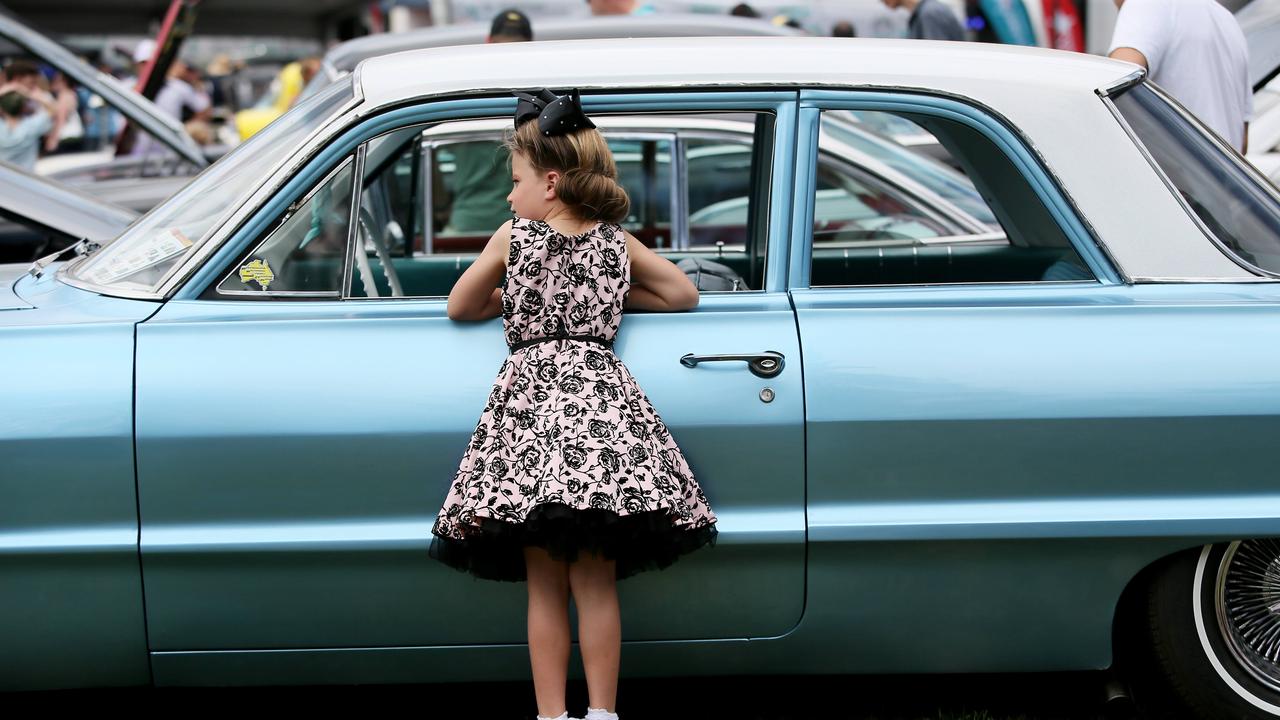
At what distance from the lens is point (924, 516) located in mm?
2947

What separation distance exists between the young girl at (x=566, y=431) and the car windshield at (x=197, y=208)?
58 centimetres

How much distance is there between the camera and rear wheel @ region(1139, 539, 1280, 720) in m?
3.06

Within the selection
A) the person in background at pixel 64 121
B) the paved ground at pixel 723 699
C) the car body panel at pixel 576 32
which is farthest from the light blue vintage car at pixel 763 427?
the person in background at pixel 64 121

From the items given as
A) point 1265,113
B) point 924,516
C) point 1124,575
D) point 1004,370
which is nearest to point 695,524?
point 924,516

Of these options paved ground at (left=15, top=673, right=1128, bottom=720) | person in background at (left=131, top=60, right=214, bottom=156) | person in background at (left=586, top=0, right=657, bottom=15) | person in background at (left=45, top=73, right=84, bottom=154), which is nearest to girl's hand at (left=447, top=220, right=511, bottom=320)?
paved ground at (left=15, top=673, right=1128, bottom=720)

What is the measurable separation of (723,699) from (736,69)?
5.22ft

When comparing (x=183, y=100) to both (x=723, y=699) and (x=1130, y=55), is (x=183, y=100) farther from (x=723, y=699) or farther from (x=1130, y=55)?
(x=723, y=699)

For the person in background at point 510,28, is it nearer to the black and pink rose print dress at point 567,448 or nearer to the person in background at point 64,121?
the black and pink rose print dress at point 567,448

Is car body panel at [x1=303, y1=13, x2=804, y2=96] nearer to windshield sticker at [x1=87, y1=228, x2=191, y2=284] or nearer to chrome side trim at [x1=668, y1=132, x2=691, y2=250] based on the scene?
chrome side trim at [x1=668, y1=132, x2=691, y2=250]

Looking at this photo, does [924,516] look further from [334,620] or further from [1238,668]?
[334,620]

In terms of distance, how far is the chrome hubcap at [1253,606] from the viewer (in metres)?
3.08

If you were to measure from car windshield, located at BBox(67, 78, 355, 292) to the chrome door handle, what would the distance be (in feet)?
3.23

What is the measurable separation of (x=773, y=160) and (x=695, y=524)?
861 mm

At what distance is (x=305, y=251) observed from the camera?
3.34 m
